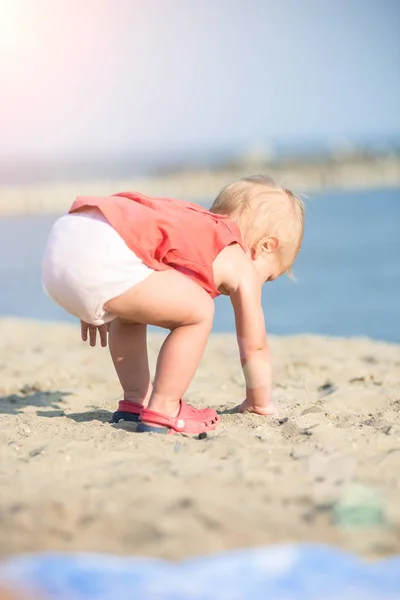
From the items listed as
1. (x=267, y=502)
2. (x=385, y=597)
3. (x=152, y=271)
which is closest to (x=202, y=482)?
(x=267, y=502)

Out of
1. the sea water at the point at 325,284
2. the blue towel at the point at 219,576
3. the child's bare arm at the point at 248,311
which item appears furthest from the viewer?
the sea water at the point at 325,284

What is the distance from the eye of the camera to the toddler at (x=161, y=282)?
2.85 m

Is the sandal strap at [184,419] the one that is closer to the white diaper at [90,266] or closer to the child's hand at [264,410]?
the child's hand at [264,410]

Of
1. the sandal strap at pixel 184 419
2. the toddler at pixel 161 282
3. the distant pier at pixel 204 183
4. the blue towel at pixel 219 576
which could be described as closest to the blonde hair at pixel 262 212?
the toddler at pixel 161 282

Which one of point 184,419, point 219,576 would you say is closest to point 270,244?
point 184,419

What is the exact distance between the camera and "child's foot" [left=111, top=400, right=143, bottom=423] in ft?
10.5

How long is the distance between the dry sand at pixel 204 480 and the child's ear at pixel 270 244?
651 millimetres

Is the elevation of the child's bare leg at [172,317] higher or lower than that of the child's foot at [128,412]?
higher

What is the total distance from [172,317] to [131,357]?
0.42 metres

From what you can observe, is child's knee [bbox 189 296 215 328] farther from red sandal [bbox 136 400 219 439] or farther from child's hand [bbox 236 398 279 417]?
child's hand [bbox 236 398 279 417]

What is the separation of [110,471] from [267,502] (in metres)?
0.49

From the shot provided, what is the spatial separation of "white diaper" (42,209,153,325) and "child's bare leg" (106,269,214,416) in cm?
5

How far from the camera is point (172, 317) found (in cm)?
290

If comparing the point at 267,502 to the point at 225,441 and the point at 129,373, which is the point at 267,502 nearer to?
the point at 225,441
